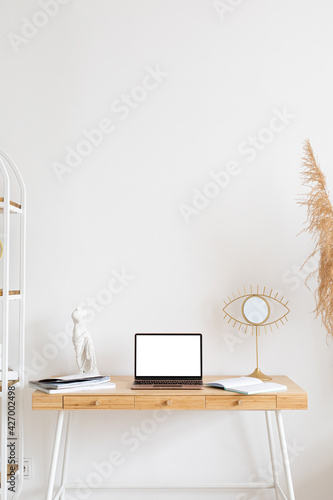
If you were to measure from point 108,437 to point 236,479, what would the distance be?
642 mm

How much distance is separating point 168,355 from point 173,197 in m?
0.76

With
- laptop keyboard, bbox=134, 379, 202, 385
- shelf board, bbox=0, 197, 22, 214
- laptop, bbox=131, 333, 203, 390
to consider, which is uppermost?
shelf board, bbox=0, 197, 22, 214

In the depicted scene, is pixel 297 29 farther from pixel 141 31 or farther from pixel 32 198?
pixel 32 198

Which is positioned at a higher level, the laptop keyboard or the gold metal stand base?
the gold metal stand base

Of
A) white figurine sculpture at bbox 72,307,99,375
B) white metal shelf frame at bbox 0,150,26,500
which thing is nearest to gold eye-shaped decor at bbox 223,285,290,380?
white figurine sculpture at bbox 72,307,99,375

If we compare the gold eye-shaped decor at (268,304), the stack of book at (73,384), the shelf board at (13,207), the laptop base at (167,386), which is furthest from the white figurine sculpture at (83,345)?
the gold eye-shaped decor at (268,304)

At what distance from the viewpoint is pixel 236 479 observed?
2.70 m

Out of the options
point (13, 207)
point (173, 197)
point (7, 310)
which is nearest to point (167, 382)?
point (7, 310)

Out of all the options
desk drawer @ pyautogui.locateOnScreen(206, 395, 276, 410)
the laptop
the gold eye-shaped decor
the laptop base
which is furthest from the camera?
the gold eye-shaped decor

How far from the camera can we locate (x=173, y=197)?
9.06ft

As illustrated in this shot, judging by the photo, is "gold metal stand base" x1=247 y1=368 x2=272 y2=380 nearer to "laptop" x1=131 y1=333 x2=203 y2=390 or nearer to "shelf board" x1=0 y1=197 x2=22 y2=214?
"laptop" x1=131 y1=333 x2=203 y2=390

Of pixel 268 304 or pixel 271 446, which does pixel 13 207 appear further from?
pixel 271 446

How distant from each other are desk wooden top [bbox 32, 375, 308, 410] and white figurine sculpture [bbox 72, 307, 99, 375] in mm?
271

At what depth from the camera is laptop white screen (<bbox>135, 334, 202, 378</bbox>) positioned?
2.54m
